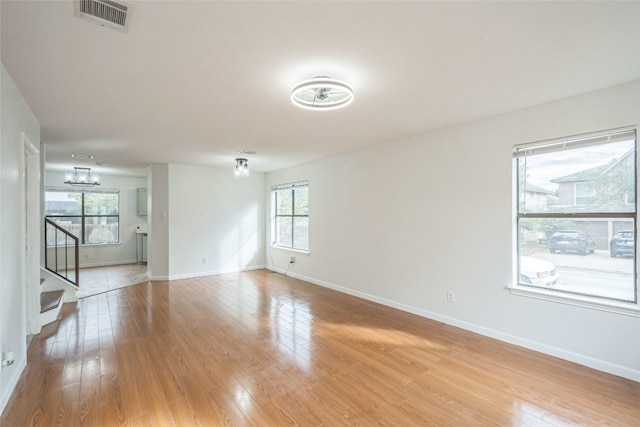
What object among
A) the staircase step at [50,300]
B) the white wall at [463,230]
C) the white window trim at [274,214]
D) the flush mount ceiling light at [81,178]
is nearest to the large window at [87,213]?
the flush mount ceiling light at [81,178]

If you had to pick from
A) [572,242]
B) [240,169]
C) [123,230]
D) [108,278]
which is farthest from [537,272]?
[123,230]

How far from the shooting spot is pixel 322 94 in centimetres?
257

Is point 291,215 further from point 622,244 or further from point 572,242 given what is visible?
point 622,244

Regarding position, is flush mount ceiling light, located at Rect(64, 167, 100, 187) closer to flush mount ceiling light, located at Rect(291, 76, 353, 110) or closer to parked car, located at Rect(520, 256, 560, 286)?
flush mount ceiling light, located at Rect(291, 76, 353, 110)

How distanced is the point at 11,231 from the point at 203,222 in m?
4.17

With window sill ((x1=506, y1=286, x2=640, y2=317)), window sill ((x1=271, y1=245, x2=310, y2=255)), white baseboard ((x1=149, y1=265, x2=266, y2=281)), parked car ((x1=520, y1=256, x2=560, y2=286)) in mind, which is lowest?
white baseboard ((x1=149, y1=265, x2=266, y2=281))

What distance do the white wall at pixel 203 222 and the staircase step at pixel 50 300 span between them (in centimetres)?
179

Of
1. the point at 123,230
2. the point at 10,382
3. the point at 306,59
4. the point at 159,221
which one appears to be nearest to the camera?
the point at 306,59

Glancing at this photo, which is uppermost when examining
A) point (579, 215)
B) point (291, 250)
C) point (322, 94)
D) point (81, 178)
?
point (322, 94)

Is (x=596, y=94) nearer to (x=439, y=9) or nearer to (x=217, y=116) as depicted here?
(x=439, y=9)

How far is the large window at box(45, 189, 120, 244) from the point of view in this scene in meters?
7.34

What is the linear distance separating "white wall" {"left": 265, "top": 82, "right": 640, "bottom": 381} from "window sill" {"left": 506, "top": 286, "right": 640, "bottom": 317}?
0.04 metres

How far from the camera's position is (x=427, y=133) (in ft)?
12.6

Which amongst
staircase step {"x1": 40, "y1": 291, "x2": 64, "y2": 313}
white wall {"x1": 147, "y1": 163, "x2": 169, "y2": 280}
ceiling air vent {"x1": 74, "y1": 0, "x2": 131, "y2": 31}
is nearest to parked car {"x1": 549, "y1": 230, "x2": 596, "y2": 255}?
ceiling air vent {"x1": 74, "y1": 0, "x2": 131, "y2": 31}
